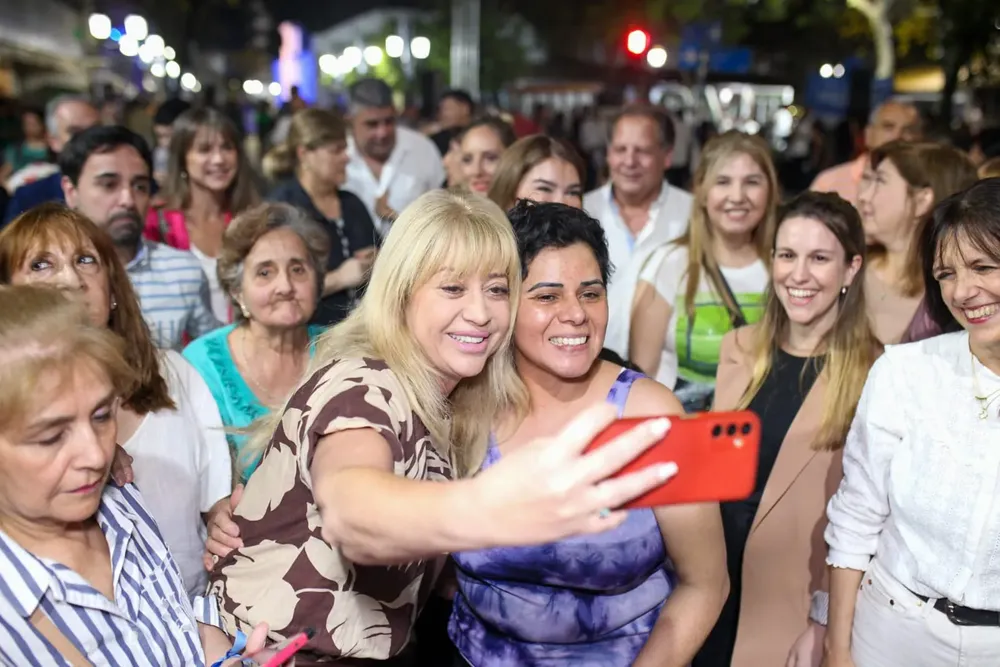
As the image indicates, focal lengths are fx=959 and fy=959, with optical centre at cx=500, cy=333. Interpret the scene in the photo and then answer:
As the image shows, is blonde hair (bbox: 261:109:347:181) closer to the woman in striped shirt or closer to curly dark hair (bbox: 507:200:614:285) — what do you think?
curly dark hair (bbox: 507:200:614:285)

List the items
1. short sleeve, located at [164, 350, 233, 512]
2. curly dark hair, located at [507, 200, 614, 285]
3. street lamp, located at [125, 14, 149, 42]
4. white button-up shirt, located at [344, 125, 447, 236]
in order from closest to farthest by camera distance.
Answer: curly dark hair, located at [507, 200, 614, 285], short sleeve, located at [164, 350, 233, 512], white button-up shirt, located at [344, 125, 447, 236], street lamp, located at [125, 14, 149, 42]

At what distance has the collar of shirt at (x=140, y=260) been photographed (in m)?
3.77

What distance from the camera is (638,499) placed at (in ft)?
3.90

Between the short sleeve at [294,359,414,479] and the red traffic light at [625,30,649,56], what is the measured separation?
11.1 metres

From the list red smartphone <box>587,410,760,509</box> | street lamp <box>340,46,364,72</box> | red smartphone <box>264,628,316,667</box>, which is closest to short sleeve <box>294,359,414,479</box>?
red smartphone <box>264,628,316,667</box>

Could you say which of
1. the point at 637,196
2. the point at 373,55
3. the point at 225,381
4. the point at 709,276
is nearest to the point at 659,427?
the point at 225,381

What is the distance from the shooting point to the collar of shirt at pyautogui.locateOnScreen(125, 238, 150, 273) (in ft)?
12.4

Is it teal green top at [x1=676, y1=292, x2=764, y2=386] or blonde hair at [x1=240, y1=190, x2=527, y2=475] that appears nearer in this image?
blonde hair at [x1=240, y1=190, x2=527, y2=475]

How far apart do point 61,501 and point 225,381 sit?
1645mm

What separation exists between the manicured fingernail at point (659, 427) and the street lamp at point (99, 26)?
22584mm

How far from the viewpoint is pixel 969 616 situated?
84.0 inches

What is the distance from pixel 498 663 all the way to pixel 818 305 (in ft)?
5.34

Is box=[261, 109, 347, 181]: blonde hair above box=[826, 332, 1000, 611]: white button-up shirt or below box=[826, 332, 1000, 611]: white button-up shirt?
above

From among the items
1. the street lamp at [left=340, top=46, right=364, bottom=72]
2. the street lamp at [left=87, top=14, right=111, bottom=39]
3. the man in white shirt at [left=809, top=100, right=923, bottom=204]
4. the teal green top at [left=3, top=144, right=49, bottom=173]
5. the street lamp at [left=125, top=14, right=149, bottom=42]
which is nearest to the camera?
the man in white shirt at [left=809, top=100, right=923, bottom=204]
